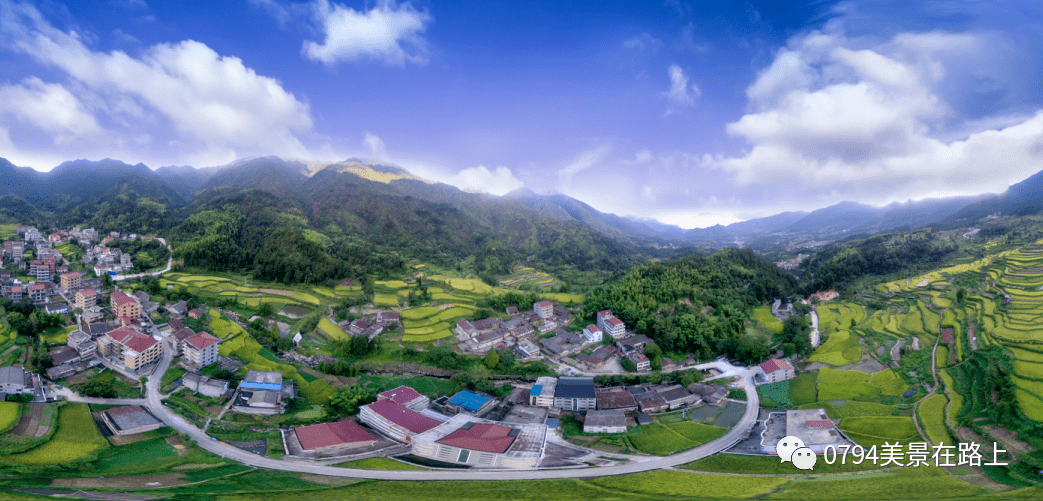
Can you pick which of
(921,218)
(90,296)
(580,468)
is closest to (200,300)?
(90,296)

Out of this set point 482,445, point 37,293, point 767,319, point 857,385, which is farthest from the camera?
point 767,319

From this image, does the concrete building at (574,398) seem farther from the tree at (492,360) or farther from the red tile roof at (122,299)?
the red tile roof at (122,299)

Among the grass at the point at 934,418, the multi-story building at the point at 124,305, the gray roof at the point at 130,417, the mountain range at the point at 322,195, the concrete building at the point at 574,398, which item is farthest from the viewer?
the mountain range at the point at 322,195

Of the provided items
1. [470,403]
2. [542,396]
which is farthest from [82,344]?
[542,396]

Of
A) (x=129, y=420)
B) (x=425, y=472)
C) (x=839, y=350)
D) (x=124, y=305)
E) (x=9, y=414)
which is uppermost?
(x=124, y=305)

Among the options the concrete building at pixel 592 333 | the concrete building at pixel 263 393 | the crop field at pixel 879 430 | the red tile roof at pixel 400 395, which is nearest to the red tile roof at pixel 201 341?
the concrete building at pixel 263 393

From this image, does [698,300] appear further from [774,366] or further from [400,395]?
[400,395]

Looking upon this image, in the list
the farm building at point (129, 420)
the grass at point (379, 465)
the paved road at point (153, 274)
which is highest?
the paved road at point (153, 274)
